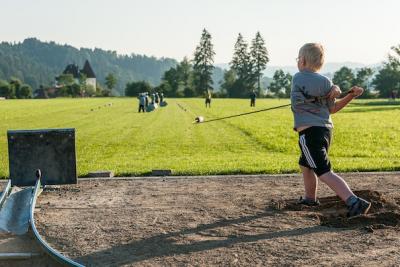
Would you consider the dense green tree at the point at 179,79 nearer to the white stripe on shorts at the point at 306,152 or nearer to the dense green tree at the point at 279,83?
the dense green tree at the point at 279,83

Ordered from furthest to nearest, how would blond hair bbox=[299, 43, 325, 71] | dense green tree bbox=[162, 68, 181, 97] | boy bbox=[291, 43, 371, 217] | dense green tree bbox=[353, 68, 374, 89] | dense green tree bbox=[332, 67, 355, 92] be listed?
1. dense green tree bbox=[162, 68, 181, 97]
2. dense green tree bbox=[332, 67, 355, 92]
3. dense green tree bbox=[353, 68, 374, 89]
4. blond hair bbox=[299, 43, 325, 71]
5. boy bbox=[291, 43, 371, 217]

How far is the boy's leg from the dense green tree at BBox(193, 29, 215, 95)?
12108 centimetres

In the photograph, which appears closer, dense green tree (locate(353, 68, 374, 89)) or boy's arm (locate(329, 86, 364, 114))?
boy's arm (locate(329, 86, 364, 114))

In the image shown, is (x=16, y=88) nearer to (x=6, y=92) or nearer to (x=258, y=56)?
(x=6, y=92)

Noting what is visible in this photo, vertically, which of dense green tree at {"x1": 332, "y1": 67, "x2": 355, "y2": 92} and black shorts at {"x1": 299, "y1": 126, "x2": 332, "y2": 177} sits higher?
dense green tree at {"x1": 332, "y1": 67, "x2": 355, "y2": 92}

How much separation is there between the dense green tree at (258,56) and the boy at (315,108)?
123551 mm

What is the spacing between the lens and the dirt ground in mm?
4539

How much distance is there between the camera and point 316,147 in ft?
19.1

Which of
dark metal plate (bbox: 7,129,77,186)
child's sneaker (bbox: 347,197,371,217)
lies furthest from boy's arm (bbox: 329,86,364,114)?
dark metal plate (bbox: 7,129,77,186)

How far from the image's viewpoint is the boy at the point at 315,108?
575 cm

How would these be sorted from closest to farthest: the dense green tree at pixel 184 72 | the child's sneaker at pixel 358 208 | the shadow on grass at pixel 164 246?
the shadow on grass at pixel 164 246 < the child's sneaker at pixel 358 208 < the dense green tree at pixel 184 72

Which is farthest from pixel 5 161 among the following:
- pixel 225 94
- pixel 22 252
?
pixel 225 94

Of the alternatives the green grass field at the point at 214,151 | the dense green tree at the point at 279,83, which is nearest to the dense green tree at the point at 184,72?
the dense green tree at the point at 279,83

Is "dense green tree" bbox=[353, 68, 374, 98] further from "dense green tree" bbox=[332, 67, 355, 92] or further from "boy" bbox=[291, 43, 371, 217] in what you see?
"boy" bbox=[291, 43, 371, 217]
